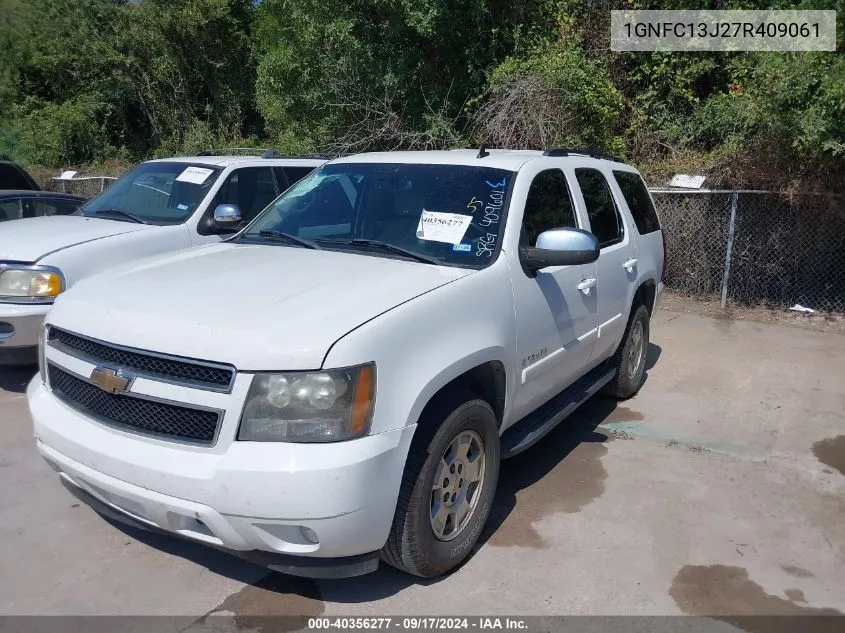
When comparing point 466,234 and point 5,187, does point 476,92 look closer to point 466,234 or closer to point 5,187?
point 5,187

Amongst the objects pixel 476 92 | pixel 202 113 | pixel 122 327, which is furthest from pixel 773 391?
pixel 202 113

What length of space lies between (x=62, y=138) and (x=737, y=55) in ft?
61.2

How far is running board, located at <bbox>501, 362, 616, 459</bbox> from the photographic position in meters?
3.93

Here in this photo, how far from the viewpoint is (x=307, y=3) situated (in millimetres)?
12367

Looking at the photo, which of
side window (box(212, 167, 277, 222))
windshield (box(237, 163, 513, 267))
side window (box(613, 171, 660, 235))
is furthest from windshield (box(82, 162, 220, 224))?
side window (box(613, 171, 660, 235))

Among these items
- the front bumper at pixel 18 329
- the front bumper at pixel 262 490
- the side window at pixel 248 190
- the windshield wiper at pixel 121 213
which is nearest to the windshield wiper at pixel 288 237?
the front bumper at pixel 262 490

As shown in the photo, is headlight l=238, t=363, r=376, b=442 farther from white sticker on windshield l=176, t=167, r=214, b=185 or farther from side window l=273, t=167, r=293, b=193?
side window l=273, t=167, r=293, b=193

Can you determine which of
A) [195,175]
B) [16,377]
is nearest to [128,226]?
[195,175]

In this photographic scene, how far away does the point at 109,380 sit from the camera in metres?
2.88

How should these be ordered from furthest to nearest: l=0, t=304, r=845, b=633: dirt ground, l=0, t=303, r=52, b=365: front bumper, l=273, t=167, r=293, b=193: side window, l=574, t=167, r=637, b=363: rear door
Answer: l=273, t=167, r=293, b=193: side window → l=0, t=303, r=52, b=365: front bumper → l=574, t=167, r=637, b=363: rear door → l=0, t=304, r=845, b=633: dirt ground

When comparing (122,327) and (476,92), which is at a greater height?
(476,92)

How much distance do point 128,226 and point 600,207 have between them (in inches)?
158

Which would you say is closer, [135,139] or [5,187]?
[5,187]

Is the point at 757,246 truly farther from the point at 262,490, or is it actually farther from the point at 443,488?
the point at 262,490
